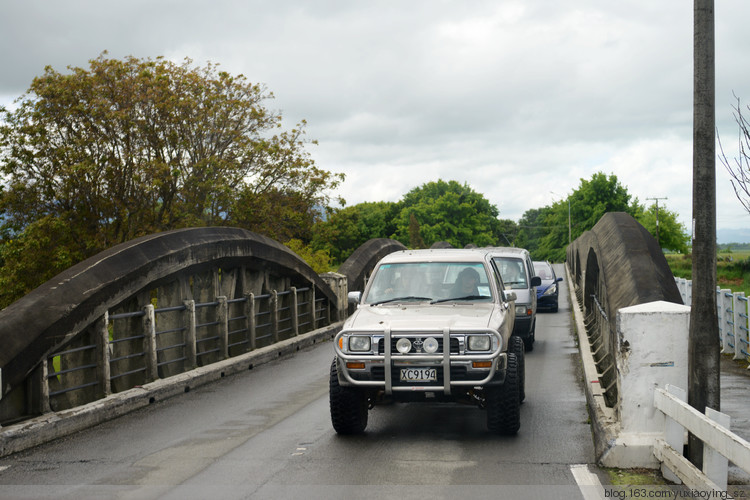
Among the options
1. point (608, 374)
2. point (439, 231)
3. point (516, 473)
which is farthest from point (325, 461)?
point (439, 231)

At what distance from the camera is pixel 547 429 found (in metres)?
8.73

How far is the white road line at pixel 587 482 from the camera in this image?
6152mm

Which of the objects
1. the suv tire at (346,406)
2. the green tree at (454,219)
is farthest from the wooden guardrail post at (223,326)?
the green tree at (454,219)

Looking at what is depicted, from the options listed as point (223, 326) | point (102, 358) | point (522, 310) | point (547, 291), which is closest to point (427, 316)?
point (102, 358)

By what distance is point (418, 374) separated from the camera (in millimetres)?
8000

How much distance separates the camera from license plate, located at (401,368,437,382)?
798 centimetres

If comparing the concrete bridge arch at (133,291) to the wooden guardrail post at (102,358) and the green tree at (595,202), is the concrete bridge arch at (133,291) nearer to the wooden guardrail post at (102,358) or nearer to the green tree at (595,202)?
the wooden guardrail post at (102,358)

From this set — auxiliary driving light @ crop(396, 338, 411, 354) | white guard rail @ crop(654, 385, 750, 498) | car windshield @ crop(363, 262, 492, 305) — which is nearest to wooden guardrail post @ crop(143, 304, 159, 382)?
car windshield @ crop(363, 262, 492, 305)

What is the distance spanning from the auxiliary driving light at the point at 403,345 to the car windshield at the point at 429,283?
52.4 inches

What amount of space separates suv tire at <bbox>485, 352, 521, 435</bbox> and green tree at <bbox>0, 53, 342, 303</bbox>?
2573cm

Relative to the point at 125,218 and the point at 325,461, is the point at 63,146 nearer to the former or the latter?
the point at 125,218

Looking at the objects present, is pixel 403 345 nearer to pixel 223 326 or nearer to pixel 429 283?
pixel 429 283

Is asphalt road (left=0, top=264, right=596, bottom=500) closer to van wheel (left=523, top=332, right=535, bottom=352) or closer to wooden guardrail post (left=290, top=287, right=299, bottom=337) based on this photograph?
van wheel (left=523, top=332, right=535, bottom=352)

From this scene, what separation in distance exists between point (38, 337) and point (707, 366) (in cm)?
690
